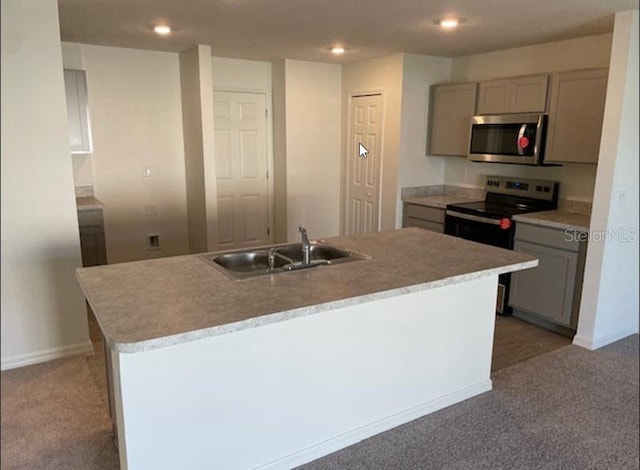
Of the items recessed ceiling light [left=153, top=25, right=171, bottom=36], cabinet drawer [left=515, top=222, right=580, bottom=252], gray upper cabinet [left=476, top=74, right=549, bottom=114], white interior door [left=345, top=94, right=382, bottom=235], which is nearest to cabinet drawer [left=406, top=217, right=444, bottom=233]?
white interior door [left=345, top=94, right=382, bottom=235]

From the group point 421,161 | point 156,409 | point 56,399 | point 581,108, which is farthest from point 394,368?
point 421,161

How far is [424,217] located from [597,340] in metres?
1.69

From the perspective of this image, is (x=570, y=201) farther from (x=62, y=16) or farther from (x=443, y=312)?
(x=62, y=16)

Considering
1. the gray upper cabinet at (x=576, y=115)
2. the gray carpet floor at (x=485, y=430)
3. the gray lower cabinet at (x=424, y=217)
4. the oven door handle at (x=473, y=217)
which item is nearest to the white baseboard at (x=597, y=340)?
the gray carpet floor at (x=485, y=430)

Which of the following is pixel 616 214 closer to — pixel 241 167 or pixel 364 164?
pixel 364 164

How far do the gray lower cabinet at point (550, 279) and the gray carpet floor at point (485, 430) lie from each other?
2.07 ft

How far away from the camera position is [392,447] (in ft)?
6.84

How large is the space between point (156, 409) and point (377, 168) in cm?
348

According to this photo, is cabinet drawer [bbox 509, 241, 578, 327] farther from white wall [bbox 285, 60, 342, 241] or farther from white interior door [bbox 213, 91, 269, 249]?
white interior door [bbox 213, 91, 269, 249]

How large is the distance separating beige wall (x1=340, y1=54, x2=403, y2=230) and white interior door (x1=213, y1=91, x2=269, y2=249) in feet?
3.66

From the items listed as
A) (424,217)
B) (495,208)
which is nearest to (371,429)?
(495,208)

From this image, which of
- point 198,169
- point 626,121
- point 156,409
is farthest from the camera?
point 198,169

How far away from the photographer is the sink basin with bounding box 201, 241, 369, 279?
2.16m

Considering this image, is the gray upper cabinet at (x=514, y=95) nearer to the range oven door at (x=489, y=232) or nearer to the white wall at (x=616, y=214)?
the white wall at (x=616, y=214)
